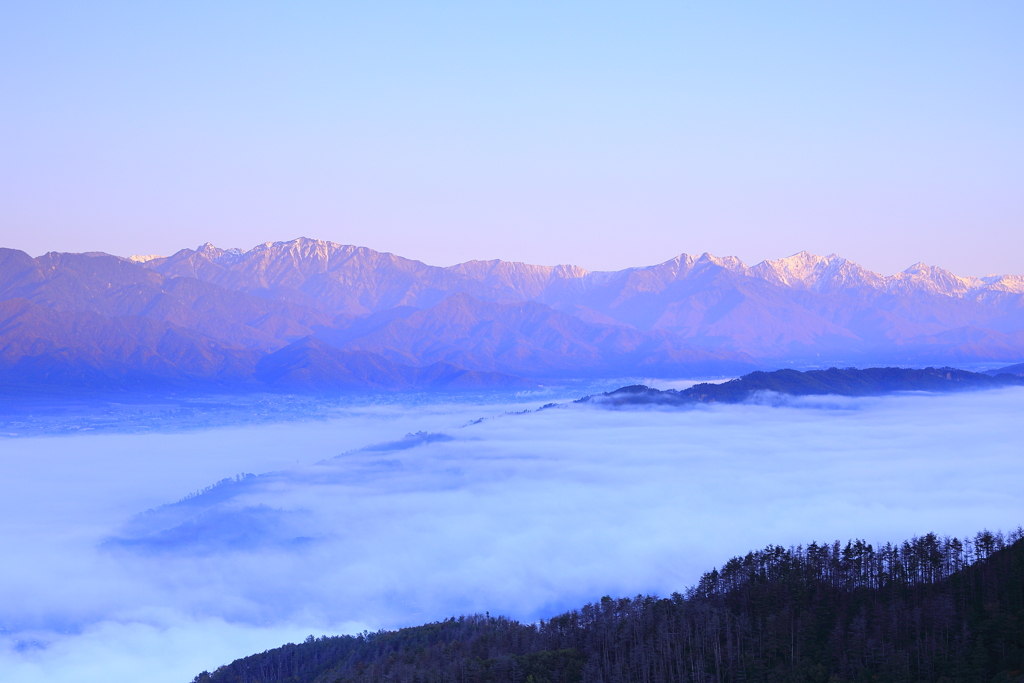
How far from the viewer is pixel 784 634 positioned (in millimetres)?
98250

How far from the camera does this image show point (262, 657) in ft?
488

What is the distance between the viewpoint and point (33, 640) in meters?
199

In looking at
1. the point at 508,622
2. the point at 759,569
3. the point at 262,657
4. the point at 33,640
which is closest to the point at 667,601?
the point at 759,569

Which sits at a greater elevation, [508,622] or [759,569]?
[759,569]

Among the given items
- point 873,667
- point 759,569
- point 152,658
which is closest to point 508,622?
point 759,569

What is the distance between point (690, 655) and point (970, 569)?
32.5 meters

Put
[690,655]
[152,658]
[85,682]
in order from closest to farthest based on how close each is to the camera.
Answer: [690,655] < [85,682] < [152,658]

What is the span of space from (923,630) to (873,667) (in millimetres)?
8026

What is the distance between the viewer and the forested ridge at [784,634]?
88.1 metres

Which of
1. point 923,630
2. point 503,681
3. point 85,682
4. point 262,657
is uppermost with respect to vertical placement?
point 923,630

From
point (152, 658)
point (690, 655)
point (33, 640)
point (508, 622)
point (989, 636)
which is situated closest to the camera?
point (989, 636)

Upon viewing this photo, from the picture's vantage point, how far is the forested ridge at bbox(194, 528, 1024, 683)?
8806 cm

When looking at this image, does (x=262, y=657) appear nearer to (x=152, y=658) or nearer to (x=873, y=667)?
(x=152, y=658)

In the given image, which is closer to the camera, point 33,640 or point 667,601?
point 667,601
